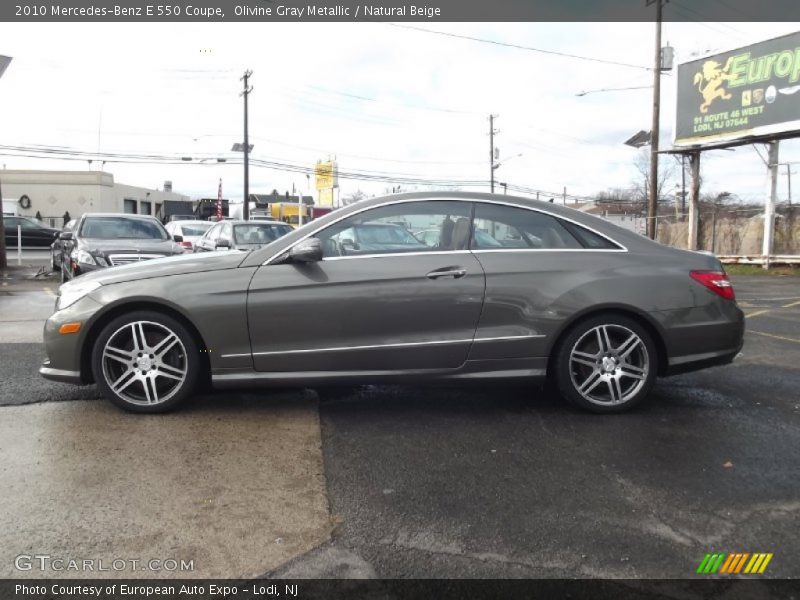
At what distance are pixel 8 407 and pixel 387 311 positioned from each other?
2800 mm

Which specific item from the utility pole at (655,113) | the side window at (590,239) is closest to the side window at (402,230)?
the side window at (590,239)

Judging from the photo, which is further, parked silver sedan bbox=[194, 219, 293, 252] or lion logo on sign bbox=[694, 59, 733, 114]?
lion logo on sign bbox=[694, 59, 733, 114]

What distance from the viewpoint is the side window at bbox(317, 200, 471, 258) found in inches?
171

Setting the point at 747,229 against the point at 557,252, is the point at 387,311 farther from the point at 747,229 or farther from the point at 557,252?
the point at 747,229

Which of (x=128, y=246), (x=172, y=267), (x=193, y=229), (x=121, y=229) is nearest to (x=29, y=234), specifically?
(x=193, y=229)

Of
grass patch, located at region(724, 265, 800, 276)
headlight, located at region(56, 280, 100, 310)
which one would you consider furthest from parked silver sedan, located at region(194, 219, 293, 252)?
grass patch, located at region(724, 265, 800, 276)

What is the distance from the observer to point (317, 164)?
1882 inches

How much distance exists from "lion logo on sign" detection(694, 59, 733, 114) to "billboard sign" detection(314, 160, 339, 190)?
89.6 ft

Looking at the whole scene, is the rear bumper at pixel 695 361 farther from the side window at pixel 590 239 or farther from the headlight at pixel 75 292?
the headlight at pixel 75 292

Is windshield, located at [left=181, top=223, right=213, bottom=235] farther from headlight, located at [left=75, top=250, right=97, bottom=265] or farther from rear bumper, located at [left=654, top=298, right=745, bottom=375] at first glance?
rear bumper, located at [left=654, top=298, right=745, bottom=375]

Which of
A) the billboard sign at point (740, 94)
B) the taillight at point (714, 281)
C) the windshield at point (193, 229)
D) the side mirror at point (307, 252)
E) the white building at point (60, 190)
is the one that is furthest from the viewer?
the white building at point (60, 190)

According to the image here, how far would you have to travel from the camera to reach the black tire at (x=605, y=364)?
14.4 feet

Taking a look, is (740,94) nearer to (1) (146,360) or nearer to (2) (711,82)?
(2) (711,82)

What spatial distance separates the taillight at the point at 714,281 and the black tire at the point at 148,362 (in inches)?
141
